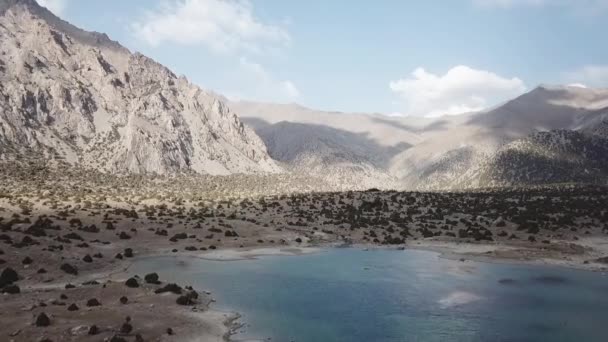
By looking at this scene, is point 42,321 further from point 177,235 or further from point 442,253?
point 442,253

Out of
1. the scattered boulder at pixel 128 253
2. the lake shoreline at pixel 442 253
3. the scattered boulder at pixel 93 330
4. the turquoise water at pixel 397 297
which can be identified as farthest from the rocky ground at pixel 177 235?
the turquoise water at pixel 397 297

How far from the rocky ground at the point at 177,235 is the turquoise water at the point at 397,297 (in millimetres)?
3859

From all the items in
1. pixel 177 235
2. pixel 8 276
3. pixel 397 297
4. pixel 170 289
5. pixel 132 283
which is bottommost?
pixel 397 297

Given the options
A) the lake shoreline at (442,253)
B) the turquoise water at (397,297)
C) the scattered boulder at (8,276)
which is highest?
the scattered boulder at (8,276)

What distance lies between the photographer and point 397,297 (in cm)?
4166

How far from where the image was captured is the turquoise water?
1289 inches

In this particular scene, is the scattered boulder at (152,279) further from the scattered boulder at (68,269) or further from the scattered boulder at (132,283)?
the scattered boulder at (68,269)

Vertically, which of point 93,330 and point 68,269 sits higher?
point 68,269

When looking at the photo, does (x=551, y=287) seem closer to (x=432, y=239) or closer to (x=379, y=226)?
(x=432, y=239)

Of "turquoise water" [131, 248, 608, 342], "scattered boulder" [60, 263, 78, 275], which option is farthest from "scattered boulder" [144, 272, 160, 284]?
"scattered boulder" [60, 263, 78, 275]

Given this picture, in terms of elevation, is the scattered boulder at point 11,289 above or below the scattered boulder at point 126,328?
above

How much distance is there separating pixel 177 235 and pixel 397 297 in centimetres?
3743

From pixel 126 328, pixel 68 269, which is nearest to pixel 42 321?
pixel 126 328

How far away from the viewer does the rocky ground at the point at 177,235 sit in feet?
105
